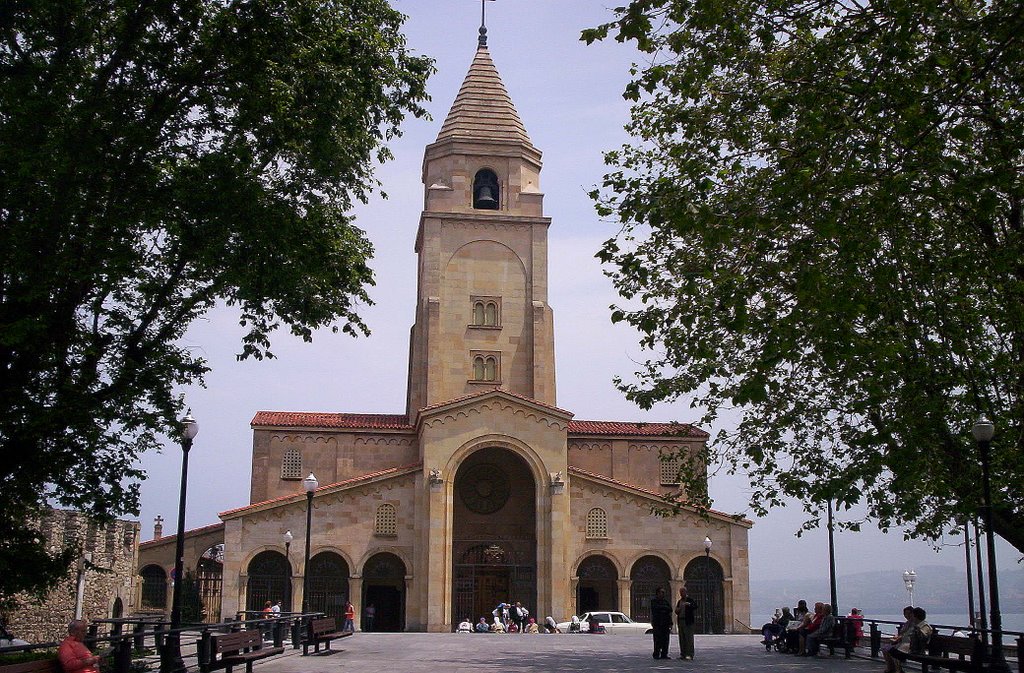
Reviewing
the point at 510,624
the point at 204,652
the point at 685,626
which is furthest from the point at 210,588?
the point at 204,652

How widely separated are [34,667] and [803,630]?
Result: 18.3 metres

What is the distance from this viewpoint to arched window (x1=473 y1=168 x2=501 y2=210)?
182 ft

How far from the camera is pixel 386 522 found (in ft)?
154

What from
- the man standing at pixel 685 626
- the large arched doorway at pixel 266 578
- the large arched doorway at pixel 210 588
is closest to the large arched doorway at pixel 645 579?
the large arched doorway at pixel 266 578

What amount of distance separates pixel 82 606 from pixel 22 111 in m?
28.0

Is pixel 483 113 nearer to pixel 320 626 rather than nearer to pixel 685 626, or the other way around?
pixel 320 626

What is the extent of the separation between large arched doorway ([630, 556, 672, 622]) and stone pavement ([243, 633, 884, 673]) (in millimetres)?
17315

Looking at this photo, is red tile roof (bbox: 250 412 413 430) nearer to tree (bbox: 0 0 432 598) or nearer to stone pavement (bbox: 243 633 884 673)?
stone pavement (bbox: 243 633 884 673)

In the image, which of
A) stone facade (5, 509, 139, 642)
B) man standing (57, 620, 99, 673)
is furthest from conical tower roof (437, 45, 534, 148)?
man standing (57, 620, 99, 673)

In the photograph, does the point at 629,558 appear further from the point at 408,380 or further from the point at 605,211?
the point at 605,211

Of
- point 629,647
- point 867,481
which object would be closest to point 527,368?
point 629,647

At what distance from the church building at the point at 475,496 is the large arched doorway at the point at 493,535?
79mm

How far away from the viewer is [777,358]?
1579 cm

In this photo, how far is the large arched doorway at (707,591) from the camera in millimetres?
46375
